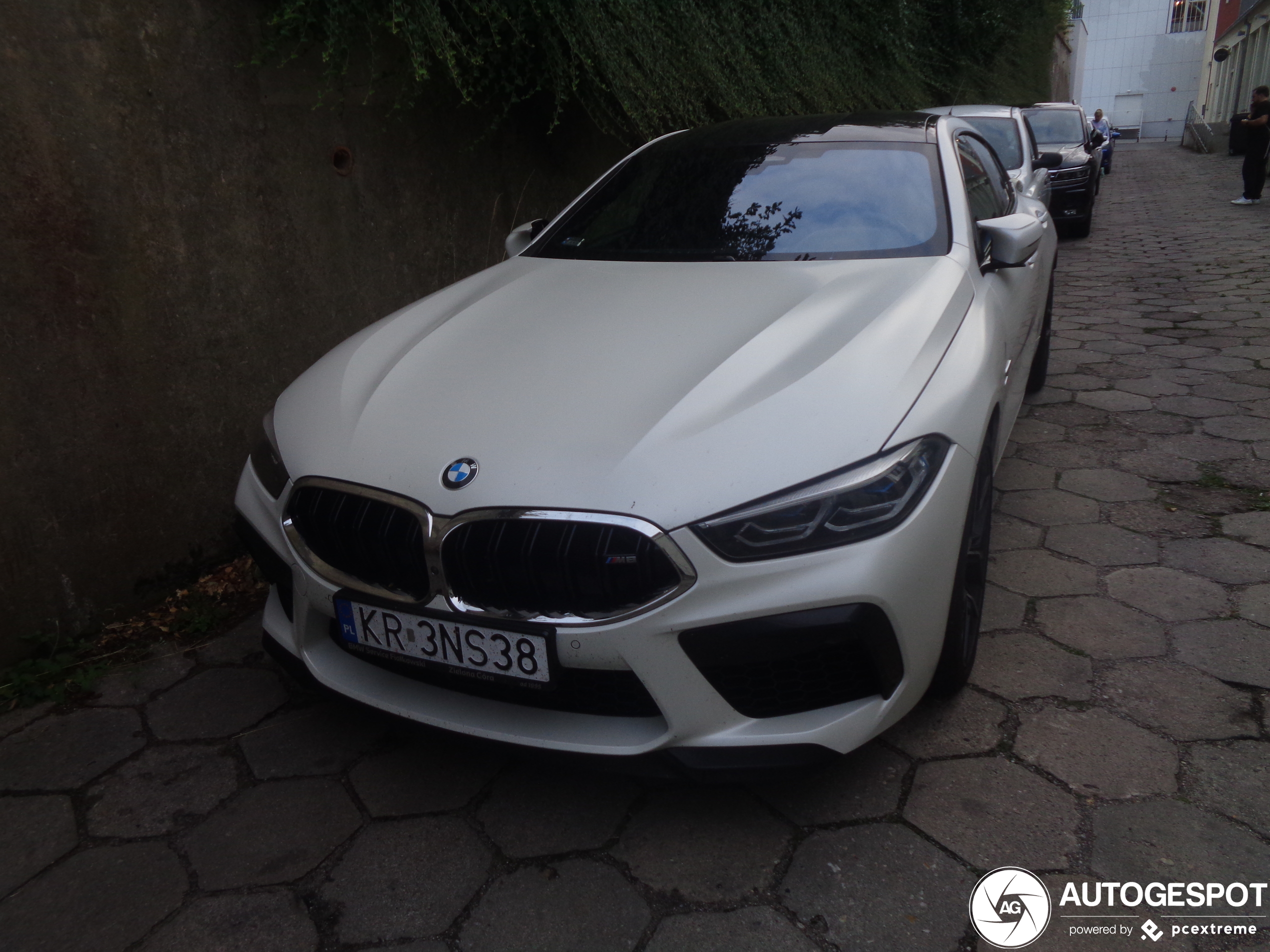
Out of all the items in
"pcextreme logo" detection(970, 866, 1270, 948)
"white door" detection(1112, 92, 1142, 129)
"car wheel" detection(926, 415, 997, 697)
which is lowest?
"white door" detection(1112, 92, 1142, 129)

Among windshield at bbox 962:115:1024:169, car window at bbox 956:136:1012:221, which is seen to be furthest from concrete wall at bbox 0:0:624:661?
windshield at bbox 962:115:1024:169

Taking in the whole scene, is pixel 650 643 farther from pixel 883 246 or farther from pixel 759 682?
pixel 883 246

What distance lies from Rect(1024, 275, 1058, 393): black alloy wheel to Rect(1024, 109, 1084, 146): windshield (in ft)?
21.8

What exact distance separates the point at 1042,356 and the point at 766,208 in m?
2.38

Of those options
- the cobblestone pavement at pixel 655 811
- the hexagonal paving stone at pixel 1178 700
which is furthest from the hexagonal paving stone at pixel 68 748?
the hexagonal paving stone at pixel 1178 700

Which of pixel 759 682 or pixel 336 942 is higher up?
pixel 759 682

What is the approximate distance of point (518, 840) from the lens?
1947mm

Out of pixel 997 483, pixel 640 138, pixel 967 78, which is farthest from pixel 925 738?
pixel 967 78

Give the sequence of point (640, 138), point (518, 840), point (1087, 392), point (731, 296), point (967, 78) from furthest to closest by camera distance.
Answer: point (967, 78) → point (640, 138) → point (1087, 392) → point (731, 296) → point (518, 840)

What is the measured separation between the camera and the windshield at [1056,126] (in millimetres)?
10273

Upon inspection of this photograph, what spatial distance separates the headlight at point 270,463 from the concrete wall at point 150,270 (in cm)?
80

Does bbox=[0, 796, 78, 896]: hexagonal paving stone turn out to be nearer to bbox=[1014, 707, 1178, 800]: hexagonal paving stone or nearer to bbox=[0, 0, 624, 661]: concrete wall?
bbox=[0, 0, 624, 661]: concrete wall

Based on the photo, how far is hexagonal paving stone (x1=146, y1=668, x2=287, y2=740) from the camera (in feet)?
7.85

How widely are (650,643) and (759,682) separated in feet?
0.78
